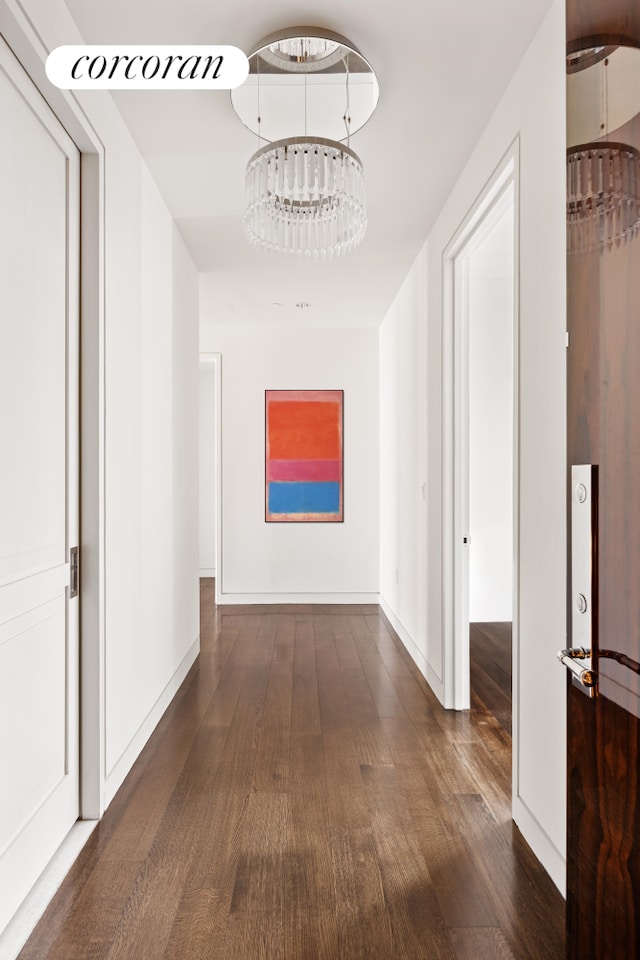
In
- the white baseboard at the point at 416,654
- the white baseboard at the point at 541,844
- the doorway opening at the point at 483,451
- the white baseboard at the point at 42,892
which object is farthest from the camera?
the white baseboard at the point at 416,654

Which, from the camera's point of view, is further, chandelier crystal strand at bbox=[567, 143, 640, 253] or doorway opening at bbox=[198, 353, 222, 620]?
doorway opening at bbox=[198, 353, 222, 620]

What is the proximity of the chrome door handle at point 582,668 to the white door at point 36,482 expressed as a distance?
1335 mm

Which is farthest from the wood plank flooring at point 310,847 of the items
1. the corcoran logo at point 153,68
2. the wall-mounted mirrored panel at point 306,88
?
the wall-mounted mirrored panel at point 306,88

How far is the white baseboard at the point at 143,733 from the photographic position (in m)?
2.31

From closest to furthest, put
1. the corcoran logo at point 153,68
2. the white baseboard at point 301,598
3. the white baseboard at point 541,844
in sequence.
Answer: the corcoran logo at point 153,68 → the white baseboard at point 541,844 → the white baseboard at point 301,598

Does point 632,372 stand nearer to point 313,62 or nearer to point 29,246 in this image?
point 29,246

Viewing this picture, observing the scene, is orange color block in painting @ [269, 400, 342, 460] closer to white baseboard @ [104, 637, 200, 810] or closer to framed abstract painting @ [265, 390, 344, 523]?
framed abstract painting @ [265, 390, 344, 523]

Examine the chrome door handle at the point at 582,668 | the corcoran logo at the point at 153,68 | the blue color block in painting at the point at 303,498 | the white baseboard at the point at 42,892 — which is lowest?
the white baseboard at the point at 42,892

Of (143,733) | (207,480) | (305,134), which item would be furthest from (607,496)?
(207,480)

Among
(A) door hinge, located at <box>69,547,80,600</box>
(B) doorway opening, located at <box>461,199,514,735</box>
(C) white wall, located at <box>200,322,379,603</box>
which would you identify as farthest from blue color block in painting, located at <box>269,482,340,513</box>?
(A) door hinge, located at <box>69,547,80,600</box>

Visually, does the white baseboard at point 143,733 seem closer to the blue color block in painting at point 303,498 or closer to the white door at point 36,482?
the white door at point 36,482

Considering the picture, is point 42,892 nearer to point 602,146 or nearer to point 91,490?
point 91,490

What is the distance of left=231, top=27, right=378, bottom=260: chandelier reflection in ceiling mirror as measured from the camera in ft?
6.95

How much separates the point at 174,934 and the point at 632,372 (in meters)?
1.70
